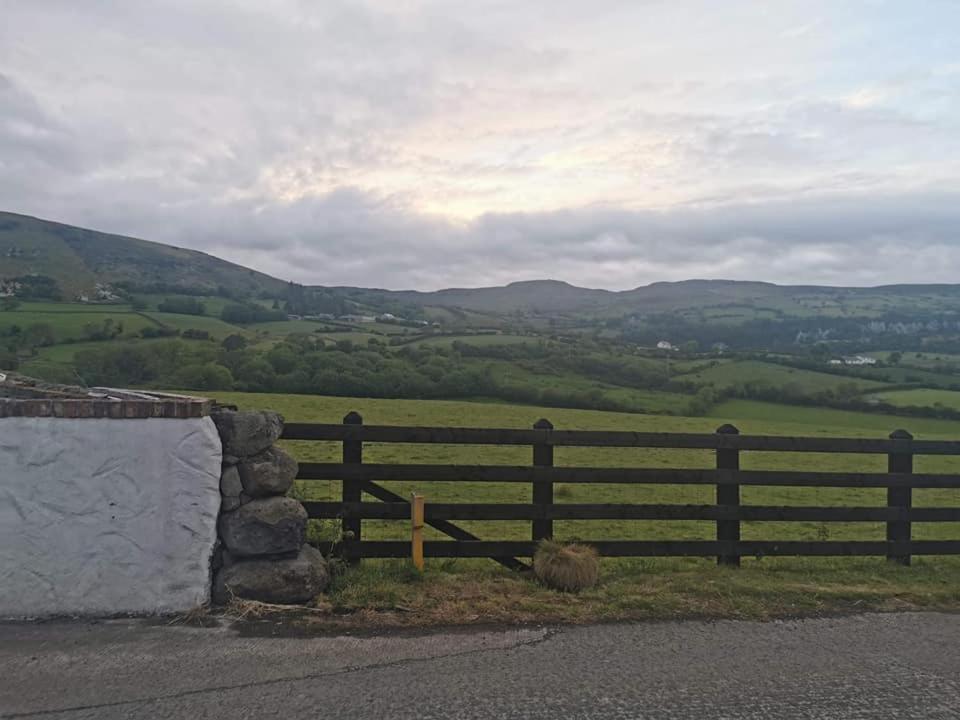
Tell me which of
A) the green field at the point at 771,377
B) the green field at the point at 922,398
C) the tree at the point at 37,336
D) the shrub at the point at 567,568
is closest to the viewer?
the shrub at the point at 567,568

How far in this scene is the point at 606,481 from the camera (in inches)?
304

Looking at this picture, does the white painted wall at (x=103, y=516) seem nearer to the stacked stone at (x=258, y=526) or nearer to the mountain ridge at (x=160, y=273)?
the stacked stone at (x=258, y=526)

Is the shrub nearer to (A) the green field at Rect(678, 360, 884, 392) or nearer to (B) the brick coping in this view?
(B) the brick coping

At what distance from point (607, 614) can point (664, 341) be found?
4000 inches

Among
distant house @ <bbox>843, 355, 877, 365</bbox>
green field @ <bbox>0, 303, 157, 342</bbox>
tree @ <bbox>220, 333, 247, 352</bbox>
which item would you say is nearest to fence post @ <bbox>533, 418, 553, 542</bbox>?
tree @ <bbox>220, 333, 247, 352</bbox>

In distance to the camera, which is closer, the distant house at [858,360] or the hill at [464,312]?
the distant house at [858,360]

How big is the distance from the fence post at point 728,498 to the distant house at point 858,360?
75.9 metres

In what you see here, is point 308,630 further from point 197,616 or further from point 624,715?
point 624,715

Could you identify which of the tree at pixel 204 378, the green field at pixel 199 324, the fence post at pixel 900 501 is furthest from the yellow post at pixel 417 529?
the green field at pixel 199 324

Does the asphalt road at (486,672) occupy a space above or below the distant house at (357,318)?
below

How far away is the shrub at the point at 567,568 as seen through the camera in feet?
21.9

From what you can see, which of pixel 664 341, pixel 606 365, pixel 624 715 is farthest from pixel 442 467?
pixel 664 341

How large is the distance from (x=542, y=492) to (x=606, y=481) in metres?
0.70

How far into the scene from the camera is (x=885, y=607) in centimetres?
659
